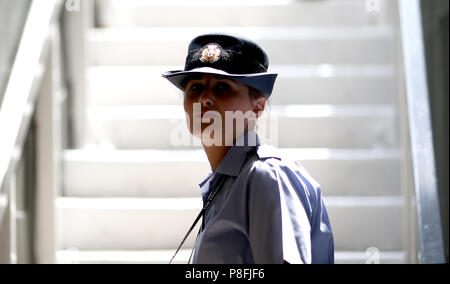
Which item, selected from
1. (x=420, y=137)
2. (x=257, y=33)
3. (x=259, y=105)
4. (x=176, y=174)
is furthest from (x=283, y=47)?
(x=259, y=105)

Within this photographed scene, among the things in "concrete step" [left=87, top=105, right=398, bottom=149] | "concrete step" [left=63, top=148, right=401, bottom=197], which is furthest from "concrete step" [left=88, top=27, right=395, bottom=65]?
"concrete step" [left=63, top=148, right=401, bottom=197]

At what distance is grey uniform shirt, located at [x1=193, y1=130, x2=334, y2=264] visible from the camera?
1.06 m

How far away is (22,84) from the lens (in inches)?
98.1

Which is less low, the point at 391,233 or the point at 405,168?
the point at 405,168

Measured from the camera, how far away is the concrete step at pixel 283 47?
3.88 m

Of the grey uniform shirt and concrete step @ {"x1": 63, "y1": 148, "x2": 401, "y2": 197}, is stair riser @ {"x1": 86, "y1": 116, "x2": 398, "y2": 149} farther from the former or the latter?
the grey uniform shirt

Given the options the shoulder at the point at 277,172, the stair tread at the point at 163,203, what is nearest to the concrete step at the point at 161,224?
the stair tread at the point at 163,203

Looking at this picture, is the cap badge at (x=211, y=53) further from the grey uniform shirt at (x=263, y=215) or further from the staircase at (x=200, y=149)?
the staircase at (x=200, y=149)

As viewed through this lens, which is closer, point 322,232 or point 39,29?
point 322,232

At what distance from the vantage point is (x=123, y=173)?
3303 millimetres
